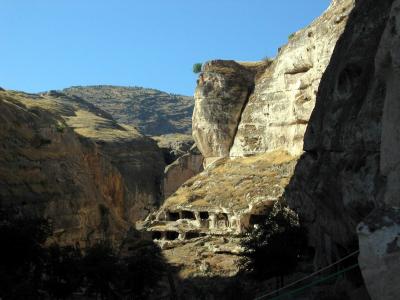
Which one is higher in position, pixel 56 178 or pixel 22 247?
pixel 56 178

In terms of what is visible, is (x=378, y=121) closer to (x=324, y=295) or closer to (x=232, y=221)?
(x=324, y=295)

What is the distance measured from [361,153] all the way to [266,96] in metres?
45.3

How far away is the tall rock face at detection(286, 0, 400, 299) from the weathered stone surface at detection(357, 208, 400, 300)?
0.6 inches

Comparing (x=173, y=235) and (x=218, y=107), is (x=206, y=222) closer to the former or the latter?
(x=173, y=235)

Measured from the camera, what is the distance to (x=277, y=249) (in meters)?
25.5

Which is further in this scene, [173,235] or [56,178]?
[173,235]

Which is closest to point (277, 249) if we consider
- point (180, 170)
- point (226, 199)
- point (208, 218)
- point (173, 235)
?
point (208, 218)

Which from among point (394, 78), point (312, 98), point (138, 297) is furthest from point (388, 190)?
point (312, 98)

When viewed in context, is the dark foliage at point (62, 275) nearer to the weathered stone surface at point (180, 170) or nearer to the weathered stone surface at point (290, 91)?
the weathered stone surface at point (290, 91)

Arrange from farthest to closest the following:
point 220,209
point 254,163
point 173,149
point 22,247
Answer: point 173,149, point 254,163, point 220,209, point 22,247

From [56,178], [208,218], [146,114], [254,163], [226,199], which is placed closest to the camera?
[56,178]

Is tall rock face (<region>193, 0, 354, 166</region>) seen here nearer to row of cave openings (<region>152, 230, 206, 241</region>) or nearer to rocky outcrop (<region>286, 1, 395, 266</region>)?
row of cave openings (<region>152, 230, 206, 241</region>)

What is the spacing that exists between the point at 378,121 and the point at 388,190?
331 centimetres

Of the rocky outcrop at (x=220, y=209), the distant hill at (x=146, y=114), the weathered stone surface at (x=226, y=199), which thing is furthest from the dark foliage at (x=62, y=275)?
the distant hill at (x=146, y=114)
